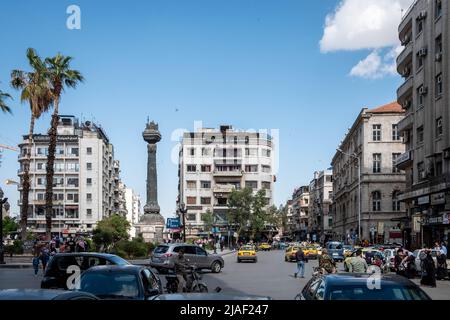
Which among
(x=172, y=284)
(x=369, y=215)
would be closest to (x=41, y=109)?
(x=172, y=284)

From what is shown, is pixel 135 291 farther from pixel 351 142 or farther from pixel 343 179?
pixel 343 179

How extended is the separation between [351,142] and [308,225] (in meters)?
92.9

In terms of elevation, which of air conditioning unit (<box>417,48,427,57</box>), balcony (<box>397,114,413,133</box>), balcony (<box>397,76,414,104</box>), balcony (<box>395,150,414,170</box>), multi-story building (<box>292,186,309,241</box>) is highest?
air conditioning unit (<box>417,48,427,57</box>)

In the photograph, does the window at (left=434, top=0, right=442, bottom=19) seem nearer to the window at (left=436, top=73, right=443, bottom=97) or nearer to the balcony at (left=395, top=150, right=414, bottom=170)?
the window at (left=436, top=73, right=443, bottom=97)

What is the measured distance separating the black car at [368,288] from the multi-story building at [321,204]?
12998cm

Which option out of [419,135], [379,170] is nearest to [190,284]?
[419,135]

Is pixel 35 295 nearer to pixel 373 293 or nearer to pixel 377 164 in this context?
pixel 373 293

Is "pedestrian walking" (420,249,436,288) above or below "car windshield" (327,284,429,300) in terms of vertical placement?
below

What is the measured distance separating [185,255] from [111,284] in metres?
22.1

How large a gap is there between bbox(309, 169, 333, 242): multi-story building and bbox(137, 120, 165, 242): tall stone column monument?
A: 84.5m

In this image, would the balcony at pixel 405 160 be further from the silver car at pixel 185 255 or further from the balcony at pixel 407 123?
the silver car at pixel 185 255

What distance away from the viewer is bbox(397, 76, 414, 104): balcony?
50.3m

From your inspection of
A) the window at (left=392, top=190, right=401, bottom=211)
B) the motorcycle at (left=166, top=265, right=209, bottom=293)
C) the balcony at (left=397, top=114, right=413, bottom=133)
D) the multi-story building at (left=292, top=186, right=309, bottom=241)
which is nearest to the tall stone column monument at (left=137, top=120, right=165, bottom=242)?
the balcony at (left=397, top=114, right=413, bottom=133)

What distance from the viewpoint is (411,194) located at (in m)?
48.3
